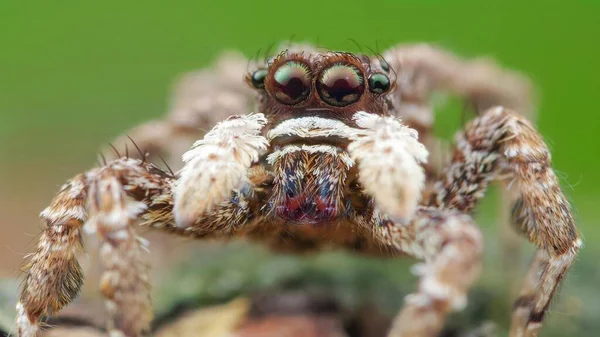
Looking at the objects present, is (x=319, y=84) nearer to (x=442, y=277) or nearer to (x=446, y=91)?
(x=442, y=277)

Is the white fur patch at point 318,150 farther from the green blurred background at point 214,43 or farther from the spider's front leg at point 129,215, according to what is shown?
the green blurred background at point 214,43

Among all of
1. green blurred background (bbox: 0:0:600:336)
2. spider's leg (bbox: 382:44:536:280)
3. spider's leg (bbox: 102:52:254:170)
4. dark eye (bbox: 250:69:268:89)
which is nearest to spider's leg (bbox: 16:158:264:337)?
dark eye (bbox: 250:69:268:89)

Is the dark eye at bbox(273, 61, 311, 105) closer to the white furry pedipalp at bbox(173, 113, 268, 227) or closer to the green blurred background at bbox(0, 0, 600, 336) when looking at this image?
the white furry pedipalp at bbox(173, 113, 268, 227)

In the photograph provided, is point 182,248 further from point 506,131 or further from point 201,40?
point 201,40

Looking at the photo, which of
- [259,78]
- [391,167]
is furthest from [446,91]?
[391,167]

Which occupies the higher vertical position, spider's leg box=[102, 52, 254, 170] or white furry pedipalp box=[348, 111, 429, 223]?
spider's leg box=[102, 52, 254, 170]

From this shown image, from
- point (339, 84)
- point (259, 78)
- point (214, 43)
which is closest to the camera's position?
point (339, 84)

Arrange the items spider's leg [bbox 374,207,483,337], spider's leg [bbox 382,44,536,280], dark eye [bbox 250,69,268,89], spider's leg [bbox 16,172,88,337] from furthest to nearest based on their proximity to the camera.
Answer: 1. spider's leg [bbox 382,44,536,280]
2. dark eye [bbox 250,69,268,89]
3. spider's leg [bbox 16,172,88,337]
4. spider's leg [bbox 374,207,483,337]
